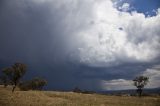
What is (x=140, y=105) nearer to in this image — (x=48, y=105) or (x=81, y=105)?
(x=81, y=105)

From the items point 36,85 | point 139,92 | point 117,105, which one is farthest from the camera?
point 36,85

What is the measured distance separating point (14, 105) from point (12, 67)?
5976cm

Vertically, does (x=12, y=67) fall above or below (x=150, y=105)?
above

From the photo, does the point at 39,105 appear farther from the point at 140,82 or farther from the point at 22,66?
the point at 140,82

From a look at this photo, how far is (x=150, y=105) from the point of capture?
193ft

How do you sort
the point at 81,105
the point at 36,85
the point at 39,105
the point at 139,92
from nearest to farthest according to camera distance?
the point at 39,105
the point at 81,105
the point at 139,92
the point at 36,85

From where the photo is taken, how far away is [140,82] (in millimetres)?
129875

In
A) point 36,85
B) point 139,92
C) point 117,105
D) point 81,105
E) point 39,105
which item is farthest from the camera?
point 36,85

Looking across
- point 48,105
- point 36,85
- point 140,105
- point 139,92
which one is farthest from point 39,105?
point 36,85

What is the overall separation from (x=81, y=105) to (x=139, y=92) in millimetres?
83286

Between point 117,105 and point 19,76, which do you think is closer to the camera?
point 117,105

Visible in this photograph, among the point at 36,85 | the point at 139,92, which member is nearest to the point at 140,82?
the point at 139,92

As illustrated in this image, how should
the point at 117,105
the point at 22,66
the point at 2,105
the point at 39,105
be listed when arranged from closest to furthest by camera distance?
the point at 2,105
the point at 39,105
the point at 117,105
the point at 22,66

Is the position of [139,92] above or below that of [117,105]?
above
